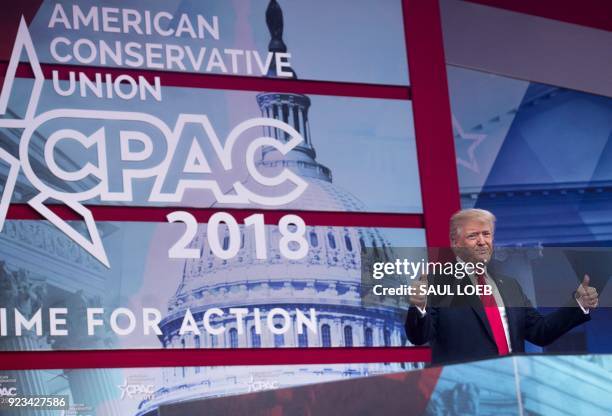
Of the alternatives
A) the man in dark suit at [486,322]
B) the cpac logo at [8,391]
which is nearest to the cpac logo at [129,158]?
the cpac logo at [8,391]

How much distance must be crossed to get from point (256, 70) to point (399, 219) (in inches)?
33.3

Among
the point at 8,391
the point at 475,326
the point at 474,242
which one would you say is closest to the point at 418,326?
the point at 475,326

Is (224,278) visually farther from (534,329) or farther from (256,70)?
(534,329)

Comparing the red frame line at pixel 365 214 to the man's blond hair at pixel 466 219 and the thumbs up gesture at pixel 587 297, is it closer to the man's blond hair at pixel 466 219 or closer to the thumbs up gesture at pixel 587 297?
the man's blond hair at pixel 466 219

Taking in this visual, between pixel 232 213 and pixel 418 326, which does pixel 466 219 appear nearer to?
pixel 418 326

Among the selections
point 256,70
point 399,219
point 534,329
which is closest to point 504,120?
→ point 399,219

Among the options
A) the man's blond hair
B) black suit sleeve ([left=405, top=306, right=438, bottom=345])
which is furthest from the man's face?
black suit sleeve ([left=405, top=306, right=438, bottom=345])

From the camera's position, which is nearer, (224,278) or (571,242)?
(224,278)

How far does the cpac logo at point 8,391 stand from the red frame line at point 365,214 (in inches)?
3.2

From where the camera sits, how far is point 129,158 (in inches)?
167

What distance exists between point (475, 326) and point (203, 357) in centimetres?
136

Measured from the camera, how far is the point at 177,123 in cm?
435

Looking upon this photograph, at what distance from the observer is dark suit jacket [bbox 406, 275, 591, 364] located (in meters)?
3.03

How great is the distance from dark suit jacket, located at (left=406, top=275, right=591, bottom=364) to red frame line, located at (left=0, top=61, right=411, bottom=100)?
1631mm
